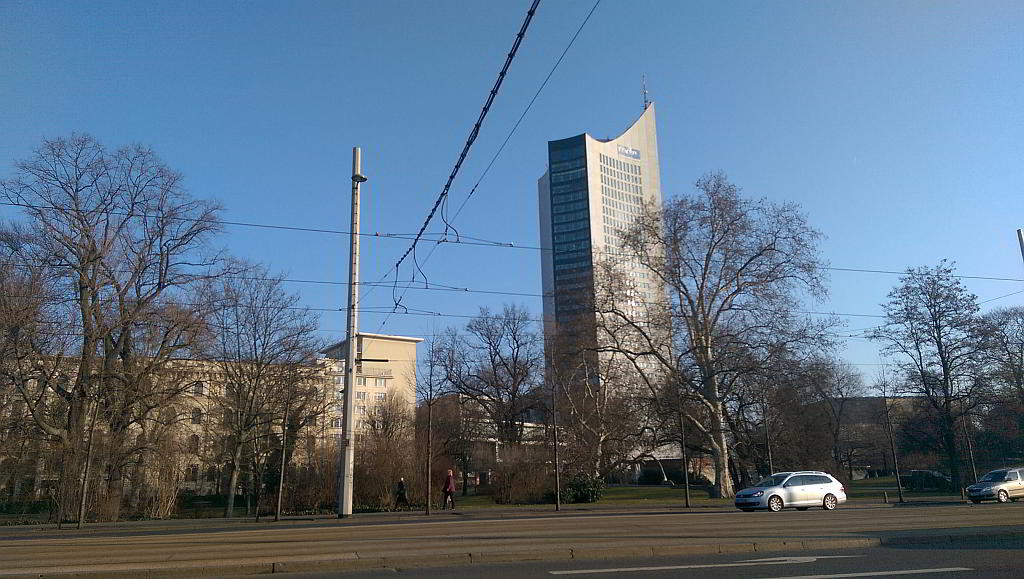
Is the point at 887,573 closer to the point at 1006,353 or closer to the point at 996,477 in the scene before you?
the point at 996,477

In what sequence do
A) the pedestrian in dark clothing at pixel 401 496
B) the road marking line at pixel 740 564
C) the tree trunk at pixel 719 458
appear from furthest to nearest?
the tree trunk at pixel 719 458, the pedestrian in dark clothing at pixel 401 496, the road marking line at pixel 740 564

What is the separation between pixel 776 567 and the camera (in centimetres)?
1048

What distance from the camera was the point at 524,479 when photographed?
3456 centimetres

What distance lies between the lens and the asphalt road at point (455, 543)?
11.1 meters

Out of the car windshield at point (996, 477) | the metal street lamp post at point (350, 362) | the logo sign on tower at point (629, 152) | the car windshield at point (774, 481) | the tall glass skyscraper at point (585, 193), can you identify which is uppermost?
the logo sign on tower at point (629, 152)

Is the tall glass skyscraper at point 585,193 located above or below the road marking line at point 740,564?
above

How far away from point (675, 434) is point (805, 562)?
33.5 metres

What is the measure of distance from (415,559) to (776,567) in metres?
5.67

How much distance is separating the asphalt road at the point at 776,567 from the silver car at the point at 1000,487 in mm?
21856

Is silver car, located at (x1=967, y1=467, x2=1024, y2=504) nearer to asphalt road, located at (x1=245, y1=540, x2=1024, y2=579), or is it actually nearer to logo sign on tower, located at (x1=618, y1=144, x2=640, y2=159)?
asphalt road, located at (x1=245, y1=540, x2=1024, y2=579)

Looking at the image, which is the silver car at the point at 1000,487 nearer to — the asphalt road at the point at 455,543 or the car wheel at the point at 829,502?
the car wheel at the point at 829,502

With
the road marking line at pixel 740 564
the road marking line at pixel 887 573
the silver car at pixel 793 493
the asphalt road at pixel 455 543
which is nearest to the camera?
the road marking line at pixel 887 573

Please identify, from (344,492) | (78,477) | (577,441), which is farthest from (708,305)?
(78,477)

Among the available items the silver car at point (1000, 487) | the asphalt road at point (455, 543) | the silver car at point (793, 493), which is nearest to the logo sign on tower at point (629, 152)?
the silver car at point (1000, 487)
